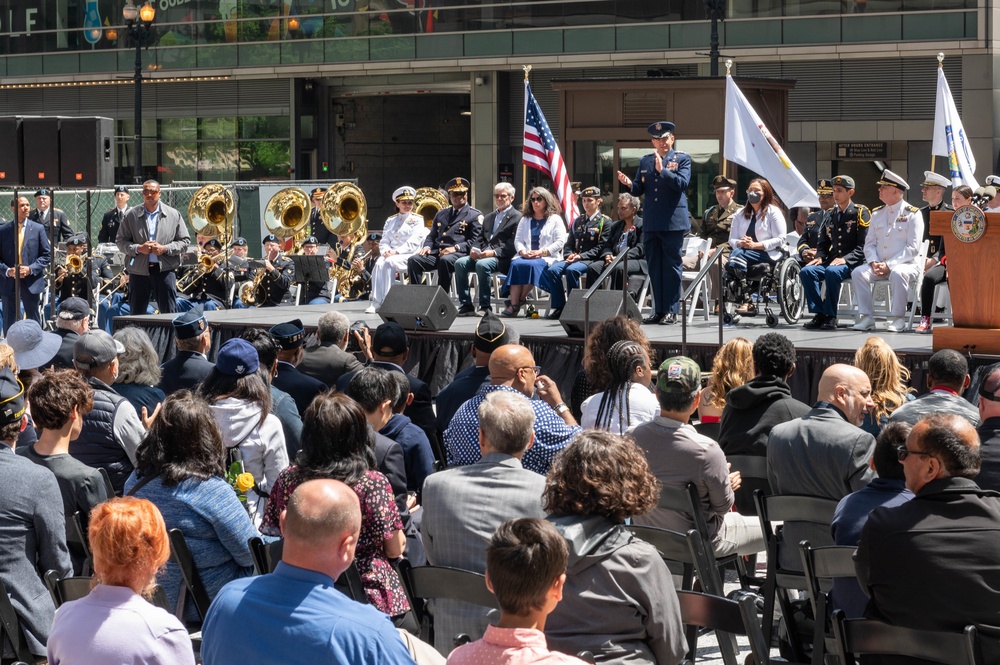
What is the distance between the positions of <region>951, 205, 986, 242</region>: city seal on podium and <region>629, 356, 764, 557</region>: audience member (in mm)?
4924

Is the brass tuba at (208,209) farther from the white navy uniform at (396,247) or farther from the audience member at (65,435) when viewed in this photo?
the audience member at (65,435)

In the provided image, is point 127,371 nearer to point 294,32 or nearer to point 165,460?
point 165,460

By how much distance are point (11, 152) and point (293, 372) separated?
252 inches

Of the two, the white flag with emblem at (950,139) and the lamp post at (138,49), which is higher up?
the lamp post at (138,49)

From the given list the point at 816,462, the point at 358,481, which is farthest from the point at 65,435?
the point at 816,462

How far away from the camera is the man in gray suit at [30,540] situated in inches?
176

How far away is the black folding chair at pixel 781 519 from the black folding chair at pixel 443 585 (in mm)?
1378

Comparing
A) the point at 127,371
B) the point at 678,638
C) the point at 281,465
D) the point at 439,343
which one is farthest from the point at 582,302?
the point at 678,638

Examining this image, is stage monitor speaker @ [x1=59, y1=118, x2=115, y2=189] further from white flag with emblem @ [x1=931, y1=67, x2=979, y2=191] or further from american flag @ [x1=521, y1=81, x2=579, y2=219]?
white flag with emblem @ [x1=931, y1=67, x2=979, y2=191]

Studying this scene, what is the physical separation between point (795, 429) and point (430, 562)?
5.85 ft

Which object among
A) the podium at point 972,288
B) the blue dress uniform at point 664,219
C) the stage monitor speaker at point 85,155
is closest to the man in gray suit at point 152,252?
the stage monitor speaker at point 85,155

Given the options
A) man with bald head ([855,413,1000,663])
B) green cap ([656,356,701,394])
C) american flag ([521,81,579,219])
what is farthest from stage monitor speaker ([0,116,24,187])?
man with bald head ([855,413,1000,663])

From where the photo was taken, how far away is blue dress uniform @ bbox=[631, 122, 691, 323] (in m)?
12.1

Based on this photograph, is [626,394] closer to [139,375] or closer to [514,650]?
[139,375]
